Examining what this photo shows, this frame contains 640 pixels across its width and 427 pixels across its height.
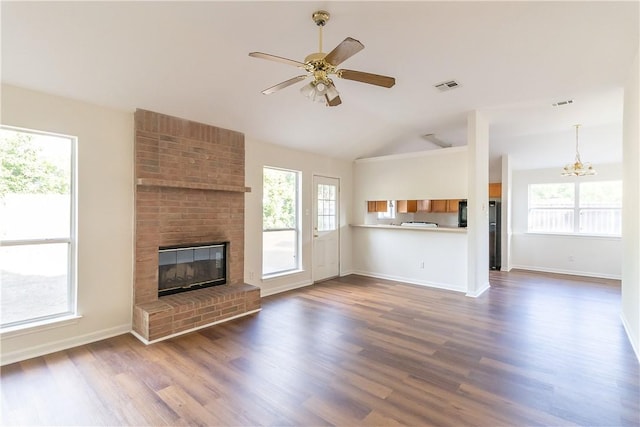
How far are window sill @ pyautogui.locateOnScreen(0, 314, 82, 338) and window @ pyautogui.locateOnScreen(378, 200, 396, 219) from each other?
5414 millimetres

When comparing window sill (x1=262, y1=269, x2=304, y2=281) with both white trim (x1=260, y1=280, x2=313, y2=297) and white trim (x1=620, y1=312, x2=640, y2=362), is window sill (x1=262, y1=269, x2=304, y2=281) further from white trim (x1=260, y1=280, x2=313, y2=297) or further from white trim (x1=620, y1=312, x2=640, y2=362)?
white trim (x1=620, y1=312, x2=640, y2=362)

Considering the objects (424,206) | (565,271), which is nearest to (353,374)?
(424,206)

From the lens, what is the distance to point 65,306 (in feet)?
10.5

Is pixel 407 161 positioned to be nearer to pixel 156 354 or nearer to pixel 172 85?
pixel 172 85

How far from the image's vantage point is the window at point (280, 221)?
5105 millimetres

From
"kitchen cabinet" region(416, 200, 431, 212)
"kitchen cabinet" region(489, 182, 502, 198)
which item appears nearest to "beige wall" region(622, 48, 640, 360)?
"kitchen cabinet" region(416, 200, 431, 212)

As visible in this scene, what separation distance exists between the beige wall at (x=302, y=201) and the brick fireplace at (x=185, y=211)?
0.63 feet

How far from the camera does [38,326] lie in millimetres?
2926

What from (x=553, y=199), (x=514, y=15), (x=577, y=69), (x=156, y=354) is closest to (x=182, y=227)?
(x=156, y=354)

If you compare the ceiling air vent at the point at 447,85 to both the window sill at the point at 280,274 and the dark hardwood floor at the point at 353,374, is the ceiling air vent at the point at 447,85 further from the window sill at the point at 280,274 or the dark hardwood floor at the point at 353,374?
the window sill at the point at 280,274

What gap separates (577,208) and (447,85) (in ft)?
16.7

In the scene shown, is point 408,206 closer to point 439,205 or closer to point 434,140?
point 439,205

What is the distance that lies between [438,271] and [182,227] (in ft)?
13.8

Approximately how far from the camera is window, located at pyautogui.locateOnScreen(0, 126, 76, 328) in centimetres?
287
